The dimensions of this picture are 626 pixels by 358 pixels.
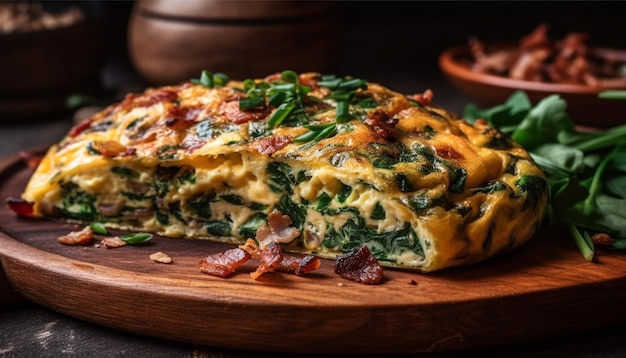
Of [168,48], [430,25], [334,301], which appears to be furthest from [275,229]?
[430,25]

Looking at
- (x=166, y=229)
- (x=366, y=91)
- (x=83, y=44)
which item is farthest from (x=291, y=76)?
(x=83, y=44)

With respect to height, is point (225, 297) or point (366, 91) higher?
point (366, 91)

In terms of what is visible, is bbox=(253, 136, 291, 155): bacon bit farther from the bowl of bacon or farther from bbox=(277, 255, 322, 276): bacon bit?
the bowl of bacon

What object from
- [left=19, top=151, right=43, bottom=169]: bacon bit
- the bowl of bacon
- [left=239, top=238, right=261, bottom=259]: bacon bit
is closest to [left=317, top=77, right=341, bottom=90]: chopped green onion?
[left=239, top=238, right=261, bottom=259]: bacon bit

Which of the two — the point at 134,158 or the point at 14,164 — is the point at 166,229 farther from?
the point at 14,164

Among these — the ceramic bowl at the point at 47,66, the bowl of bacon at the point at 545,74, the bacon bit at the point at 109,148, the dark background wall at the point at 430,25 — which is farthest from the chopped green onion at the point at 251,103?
the dark background wall at the point at 430,25

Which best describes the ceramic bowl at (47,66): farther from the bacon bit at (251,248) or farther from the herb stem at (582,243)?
the herb stem at (582,243)

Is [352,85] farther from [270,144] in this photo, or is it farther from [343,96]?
[270,144]
